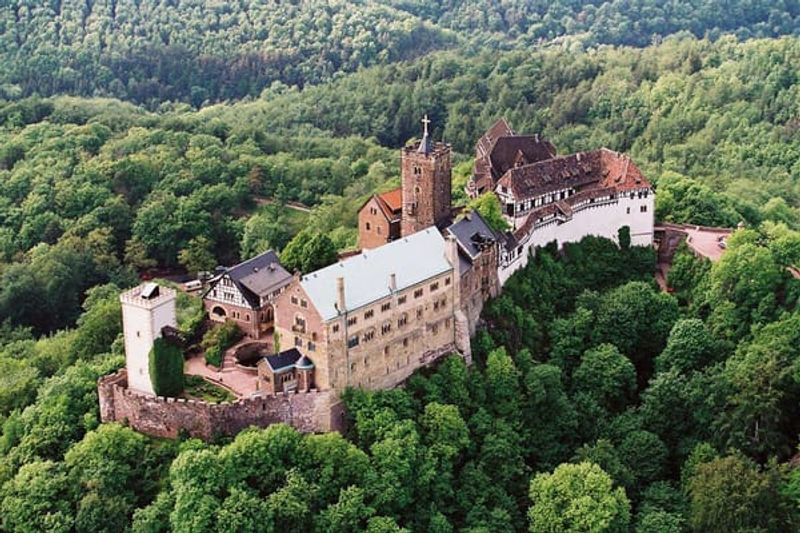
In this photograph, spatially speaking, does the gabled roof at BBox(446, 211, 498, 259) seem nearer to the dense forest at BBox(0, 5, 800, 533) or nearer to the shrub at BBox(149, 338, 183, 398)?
the dense forest at BBox(0, 5, 800, 533)

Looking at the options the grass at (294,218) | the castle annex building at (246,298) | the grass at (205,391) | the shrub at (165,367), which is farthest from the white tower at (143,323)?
the grass at (294,218)

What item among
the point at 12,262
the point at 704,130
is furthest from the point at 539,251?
the point at 704,130

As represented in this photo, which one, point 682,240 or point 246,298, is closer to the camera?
point 246,298

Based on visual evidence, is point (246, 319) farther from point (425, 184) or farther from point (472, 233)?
point (425, 184)

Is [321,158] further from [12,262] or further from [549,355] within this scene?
[549,355]

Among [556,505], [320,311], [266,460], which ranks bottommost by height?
[556,505]

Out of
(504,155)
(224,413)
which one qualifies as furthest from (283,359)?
(504,155)

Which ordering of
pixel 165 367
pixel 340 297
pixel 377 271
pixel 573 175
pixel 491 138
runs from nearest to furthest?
pixel 340 297
pixel 165 367
pixel 377 271
pixel 573 175
pixel 491 138
